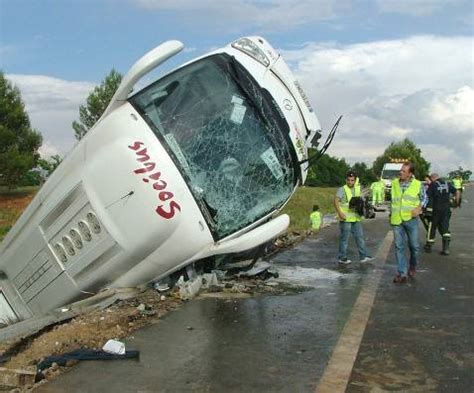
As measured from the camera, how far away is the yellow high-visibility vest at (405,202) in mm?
8219

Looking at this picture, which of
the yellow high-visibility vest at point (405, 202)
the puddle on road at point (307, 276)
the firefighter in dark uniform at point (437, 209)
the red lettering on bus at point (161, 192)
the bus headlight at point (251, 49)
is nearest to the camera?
the red lettering on bus at point (161, 192)

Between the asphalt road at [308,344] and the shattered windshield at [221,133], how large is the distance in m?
1.03

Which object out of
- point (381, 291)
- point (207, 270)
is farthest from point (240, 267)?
point (381, 291)

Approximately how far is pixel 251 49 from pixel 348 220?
14.4 feet

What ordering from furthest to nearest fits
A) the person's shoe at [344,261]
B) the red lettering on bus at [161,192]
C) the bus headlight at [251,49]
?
the person's shoe at [344,261] → the bus headlight at [251,49] → the red lettering on bus at [161,192]

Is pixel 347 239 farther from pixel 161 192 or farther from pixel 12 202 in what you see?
pixel 12 202

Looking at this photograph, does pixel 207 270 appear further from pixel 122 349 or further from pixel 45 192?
pixel 122 349

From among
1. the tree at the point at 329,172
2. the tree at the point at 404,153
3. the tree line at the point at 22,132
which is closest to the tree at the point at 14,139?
the tree line at the point at 22,132

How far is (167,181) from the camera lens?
18.8ft

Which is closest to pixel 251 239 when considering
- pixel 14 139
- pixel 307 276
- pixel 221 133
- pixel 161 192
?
pixel 161 192

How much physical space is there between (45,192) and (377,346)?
369 centimetres

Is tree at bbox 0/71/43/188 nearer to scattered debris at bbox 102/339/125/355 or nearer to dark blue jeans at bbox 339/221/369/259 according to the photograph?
dark blue jeans at bbox 339/221/369/259

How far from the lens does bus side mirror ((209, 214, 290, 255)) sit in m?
5.75

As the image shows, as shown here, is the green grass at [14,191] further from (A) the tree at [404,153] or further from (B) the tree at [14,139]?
(A) the tree at [404,153]
